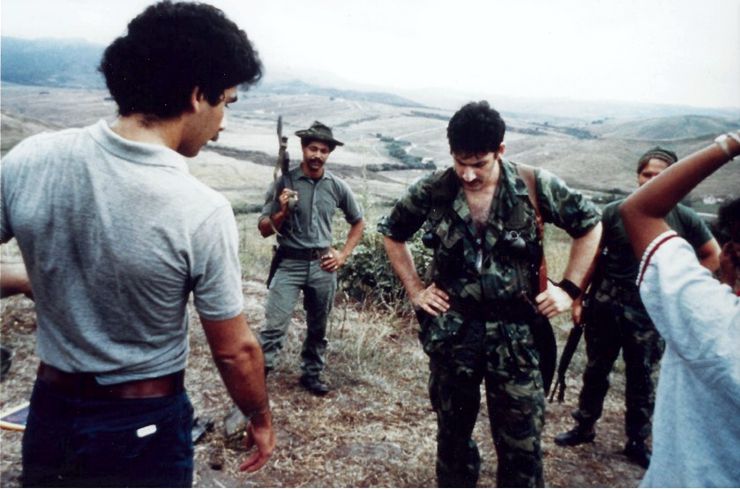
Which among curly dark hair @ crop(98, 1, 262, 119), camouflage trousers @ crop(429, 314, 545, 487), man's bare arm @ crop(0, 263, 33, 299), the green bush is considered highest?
curly dark hair @ crop(98, 1, 262, 119)

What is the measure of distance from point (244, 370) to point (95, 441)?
0.42 meters

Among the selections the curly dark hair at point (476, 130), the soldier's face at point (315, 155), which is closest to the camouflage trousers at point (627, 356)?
the curly dark hair at point (476, 130)

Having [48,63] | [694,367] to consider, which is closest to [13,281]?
[694,367]

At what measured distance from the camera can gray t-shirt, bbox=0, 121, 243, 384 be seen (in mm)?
1320

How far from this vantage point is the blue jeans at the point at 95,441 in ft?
4.63

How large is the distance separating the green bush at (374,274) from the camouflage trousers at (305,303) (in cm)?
186

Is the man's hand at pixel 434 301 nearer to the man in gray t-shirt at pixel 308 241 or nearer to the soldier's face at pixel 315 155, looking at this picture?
the man in gray t-shirt at pixel 308 241

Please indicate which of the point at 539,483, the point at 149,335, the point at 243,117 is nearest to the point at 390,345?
the point at 539,483

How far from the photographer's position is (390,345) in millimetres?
5332

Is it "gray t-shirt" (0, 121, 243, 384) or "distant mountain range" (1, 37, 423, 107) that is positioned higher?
"distant mountain range" (1, 37, 423, 107)

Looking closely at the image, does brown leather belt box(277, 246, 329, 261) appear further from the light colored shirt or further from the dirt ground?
the light colored shirt

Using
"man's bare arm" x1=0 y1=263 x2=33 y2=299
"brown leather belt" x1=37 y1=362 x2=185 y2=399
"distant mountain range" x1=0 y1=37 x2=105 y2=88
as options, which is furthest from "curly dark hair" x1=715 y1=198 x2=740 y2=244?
"distant mountain range" x1=0 y1=37 x2=105 y2=88

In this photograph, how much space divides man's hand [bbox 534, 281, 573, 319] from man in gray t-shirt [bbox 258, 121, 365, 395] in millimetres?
2010

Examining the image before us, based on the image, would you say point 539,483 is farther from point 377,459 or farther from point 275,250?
point 275,250
